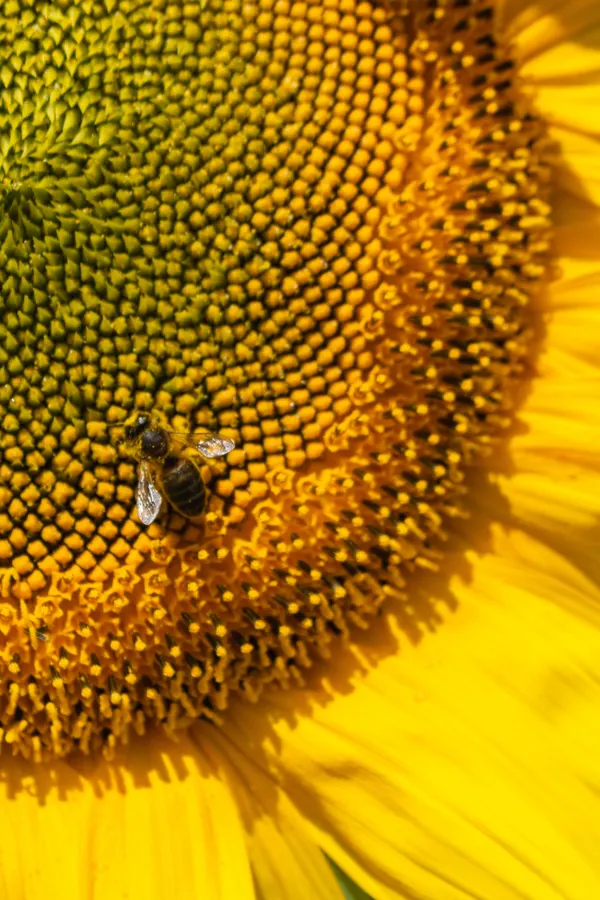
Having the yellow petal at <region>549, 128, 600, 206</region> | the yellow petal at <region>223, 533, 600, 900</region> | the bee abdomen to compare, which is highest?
the yellow petal at <region>549, 128, 600, 206</region>

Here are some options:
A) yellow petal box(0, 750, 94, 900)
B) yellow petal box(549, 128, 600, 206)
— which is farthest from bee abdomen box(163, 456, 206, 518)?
yellow petal box(549, 128, 600, 206)

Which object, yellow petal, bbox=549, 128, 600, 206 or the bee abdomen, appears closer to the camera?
the bee abdomen

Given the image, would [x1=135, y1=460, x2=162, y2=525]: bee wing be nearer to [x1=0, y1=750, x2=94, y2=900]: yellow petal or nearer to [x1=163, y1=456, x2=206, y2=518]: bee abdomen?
[x1=163, y1=456, x2=206, y2=518]: bee abdomen

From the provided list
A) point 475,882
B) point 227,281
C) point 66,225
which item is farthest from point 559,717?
point 66,225

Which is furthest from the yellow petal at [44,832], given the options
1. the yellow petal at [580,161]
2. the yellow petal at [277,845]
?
the yellow petal at [580,161]

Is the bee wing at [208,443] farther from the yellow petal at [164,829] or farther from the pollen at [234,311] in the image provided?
the yellow petal at [164,829]
